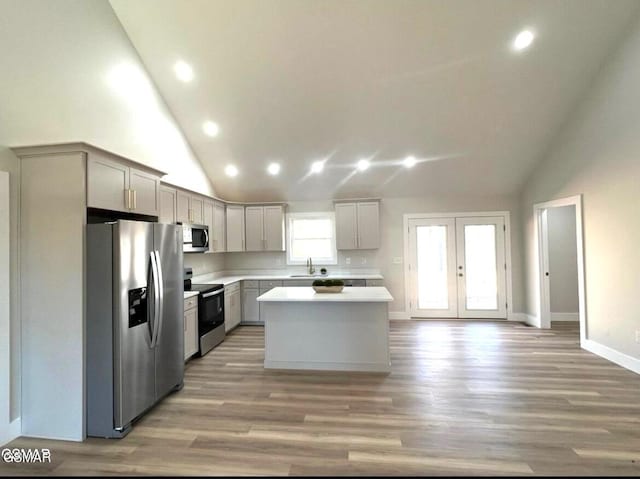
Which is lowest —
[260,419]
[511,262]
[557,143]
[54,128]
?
[260,419]

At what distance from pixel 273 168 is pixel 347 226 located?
5.79 feet

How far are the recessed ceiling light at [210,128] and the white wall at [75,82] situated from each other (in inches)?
23.9

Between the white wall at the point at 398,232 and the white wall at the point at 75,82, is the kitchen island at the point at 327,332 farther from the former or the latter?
the white wall at the point at 75,82

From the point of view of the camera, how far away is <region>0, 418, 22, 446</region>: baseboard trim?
7.78 ft

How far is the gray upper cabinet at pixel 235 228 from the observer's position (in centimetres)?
611

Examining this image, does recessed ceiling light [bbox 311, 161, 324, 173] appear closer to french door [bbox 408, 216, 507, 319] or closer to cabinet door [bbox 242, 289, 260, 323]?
french door [bbox 408, 216, 507, 319]

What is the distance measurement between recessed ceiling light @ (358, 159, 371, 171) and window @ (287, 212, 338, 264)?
1.24m

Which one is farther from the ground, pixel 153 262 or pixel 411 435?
pixel 153 262

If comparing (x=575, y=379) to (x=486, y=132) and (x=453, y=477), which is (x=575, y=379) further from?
(x=486, y=132)

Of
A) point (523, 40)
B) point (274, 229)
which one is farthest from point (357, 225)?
point (523, 40)

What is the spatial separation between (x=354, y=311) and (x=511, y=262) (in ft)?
13.1

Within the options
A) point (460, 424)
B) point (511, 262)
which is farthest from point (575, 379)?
point (511, 262)

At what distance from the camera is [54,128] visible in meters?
2.84

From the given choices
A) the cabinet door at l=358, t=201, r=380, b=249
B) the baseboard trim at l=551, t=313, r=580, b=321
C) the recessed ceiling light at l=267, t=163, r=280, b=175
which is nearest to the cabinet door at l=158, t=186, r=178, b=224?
the recessed ceiling light at l=267, t=163, r=280, b=175
